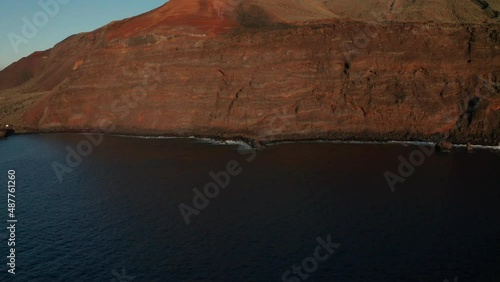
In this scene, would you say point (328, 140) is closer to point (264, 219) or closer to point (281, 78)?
point (281, 78)

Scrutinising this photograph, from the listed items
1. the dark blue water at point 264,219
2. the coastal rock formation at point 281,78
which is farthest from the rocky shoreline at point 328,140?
the dark blue water at point 264,219

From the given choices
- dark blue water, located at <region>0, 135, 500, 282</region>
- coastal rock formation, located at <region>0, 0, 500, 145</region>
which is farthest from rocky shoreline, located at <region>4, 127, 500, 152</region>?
dark blue water, located at <region>0, 135, 500, 282</region>

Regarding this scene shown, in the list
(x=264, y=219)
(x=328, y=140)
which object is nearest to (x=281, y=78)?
(x=328, y=140)

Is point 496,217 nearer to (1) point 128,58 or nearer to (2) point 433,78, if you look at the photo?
(2) point 433,78

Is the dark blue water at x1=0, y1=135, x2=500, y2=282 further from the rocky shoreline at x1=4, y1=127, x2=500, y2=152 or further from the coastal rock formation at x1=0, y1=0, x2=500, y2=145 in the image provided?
the coastal rock formation at x1=0, y1=0, x2=500, y2=145

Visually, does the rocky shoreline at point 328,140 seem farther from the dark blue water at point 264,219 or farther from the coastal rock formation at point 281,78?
the dark blue water at point 264,219

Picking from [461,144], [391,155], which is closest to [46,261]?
[391,155]
